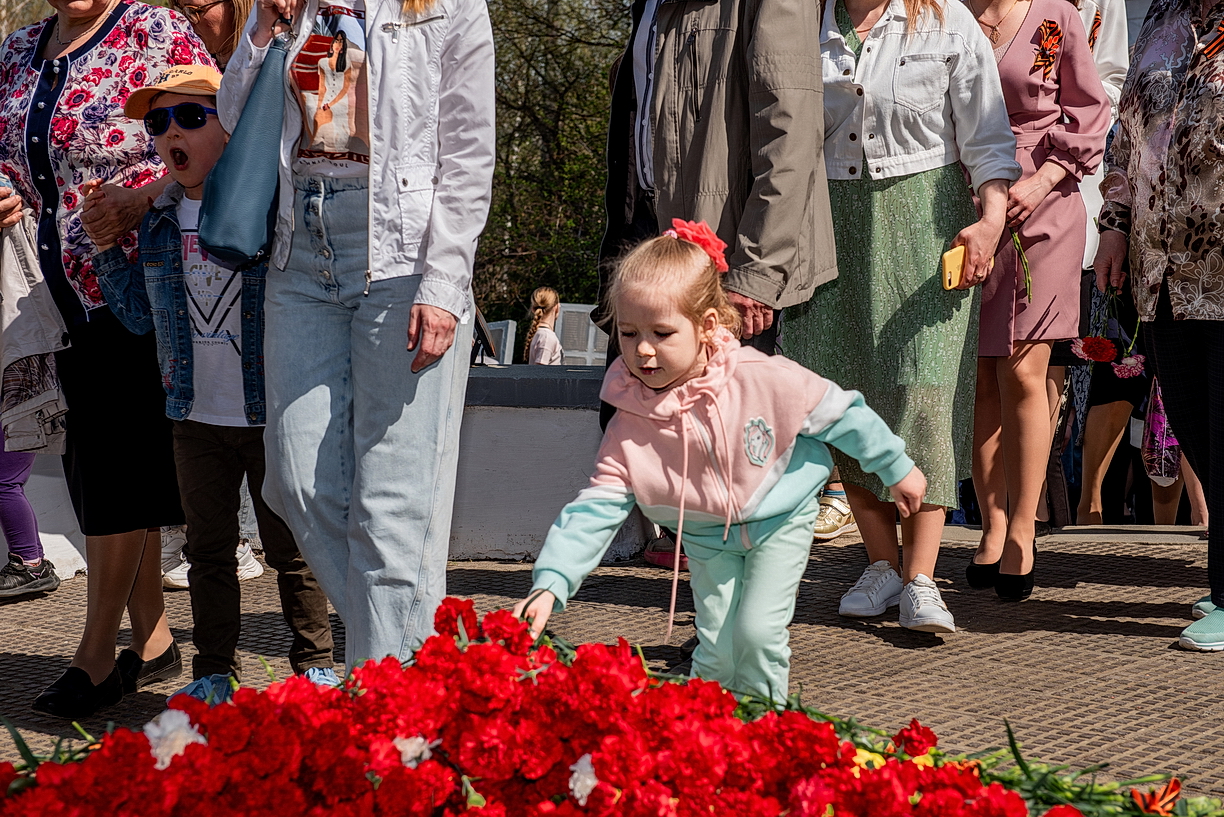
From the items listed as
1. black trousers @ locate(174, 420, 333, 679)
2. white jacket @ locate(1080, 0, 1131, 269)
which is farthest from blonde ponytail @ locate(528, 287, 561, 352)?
black trousers @ locate(174, 420, 333, 679)

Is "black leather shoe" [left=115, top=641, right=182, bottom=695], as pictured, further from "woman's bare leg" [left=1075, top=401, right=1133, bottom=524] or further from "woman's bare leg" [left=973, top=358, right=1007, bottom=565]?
"woman's bare leg" [left=1075, top=401, right=1133, bottom=524]

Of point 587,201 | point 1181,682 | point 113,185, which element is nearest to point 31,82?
point 113,185

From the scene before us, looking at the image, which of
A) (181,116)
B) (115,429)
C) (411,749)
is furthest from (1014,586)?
(411,749)

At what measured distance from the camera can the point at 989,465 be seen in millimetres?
4883

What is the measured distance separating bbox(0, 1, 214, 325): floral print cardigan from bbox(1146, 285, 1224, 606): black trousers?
308cm

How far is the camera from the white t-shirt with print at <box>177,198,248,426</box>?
3580mm

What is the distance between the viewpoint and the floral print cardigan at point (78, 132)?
12.5 ft

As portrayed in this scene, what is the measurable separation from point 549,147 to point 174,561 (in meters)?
14.6

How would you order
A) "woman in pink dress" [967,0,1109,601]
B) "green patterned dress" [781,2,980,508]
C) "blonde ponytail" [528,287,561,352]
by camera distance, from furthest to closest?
"blonde ponytail" [528,287,561,352], "woman in pink dress" [967,0,1109,601], "green patterned dress" [781,2,980,508]

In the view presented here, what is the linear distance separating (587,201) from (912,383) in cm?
1546

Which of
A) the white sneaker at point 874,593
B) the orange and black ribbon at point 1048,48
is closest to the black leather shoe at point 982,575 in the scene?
the white sneaker at point 874,593

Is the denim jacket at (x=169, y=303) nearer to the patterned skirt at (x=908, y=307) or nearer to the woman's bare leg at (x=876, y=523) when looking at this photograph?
the patterned skirt at (x=908, y=307)

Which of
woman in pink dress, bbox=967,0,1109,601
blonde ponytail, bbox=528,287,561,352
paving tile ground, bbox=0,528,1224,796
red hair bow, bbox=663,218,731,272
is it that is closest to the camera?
red hair bow, bbox=663,218,731,272

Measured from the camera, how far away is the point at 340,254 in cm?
315
